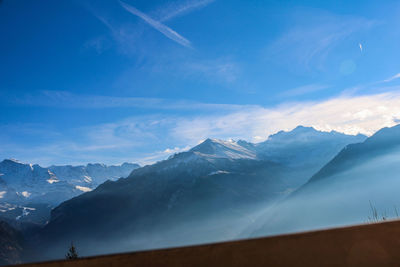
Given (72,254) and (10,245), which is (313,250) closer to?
(72,254)

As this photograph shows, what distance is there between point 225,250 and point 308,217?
524ft

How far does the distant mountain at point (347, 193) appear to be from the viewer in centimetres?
13275

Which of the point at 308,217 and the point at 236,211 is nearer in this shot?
the point at 308,217

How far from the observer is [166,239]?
7205 inches

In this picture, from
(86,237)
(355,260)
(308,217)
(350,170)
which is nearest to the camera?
(355,260)

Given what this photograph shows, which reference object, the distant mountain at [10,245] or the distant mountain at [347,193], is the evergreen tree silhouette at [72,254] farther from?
the distant mountain at [10,245]

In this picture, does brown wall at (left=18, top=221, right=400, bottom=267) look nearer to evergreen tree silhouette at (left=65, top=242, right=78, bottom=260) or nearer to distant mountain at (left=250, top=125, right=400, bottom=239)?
evergreen tree silhouette at (left=65, top=242, right=78, bottom=260)

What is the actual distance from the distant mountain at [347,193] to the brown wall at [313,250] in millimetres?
131196

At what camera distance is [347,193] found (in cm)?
16088

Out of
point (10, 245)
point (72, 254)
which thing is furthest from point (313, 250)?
point (10, 245)

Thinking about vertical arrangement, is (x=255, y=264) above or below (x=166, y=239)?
above

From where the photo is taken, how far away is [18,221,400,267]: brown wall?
186 cm

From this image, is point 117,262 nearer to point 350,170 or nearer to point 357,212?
point 357,212

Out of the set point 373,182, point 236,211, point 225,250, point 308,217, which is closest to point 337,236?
point 225,250
